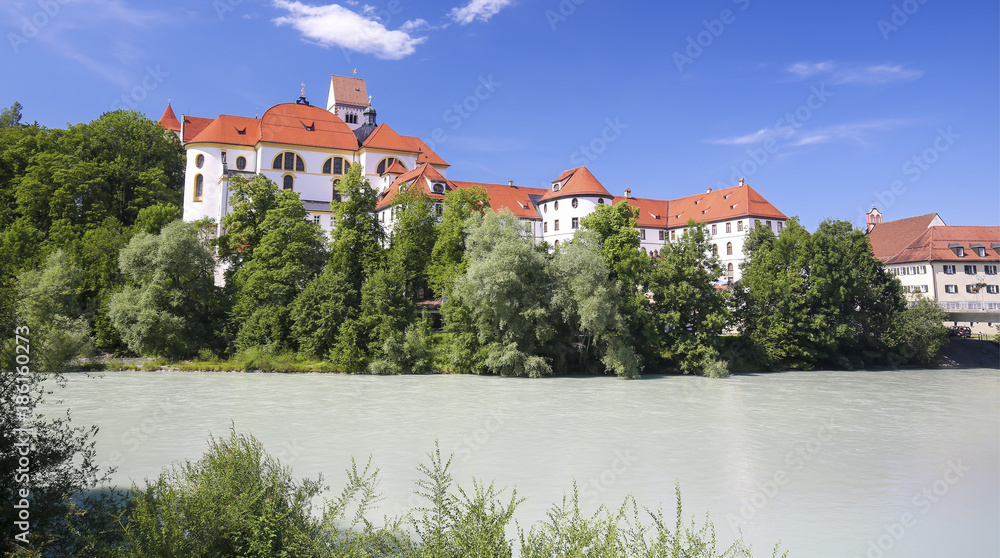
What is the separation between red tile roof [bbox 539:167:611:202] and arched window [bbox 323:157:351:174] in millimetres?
18739

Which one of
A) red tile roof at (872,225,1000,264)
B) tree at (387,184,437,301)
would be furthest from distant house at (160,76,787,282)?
red tile roof at (872,225,1000,264)

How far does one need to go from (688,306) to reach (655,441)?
62.9 feet

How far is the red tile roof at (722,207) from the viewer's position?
58.7m

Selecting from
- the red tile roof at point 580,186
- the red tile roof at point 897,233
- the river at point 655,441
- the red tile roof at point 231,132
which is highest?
the red tile roof at point 231,132

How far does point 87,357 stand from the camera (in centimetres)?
3306

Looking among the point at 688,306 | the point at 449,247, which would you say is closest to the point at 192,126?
the point at 449,247

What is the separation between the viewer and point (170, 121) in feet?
222

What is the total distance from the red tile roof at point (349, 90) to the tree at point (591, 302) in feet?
183

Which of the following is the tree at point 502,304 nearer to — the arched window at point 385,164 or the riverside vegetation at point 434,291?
the riverside vegetation at point 434,291

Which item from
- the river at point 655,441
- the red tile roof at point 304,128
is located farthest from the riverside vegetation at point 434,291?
the red tile roof at point 304,128

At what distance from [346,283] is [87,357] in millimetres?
13838

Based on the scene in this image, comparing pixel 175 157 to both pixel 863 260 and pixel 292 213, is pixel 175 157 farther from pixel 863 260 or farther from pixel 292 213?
pixel 863 260

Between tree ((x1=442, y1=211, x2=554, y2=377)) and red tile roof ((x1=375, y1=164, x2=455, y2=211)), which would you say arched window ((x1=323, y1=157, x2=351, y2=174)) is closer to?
red tile roof ((x1=375, y1=164, x2=455, y2=211))

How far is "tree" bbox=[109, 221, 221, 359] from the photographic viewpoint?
3275 cm
